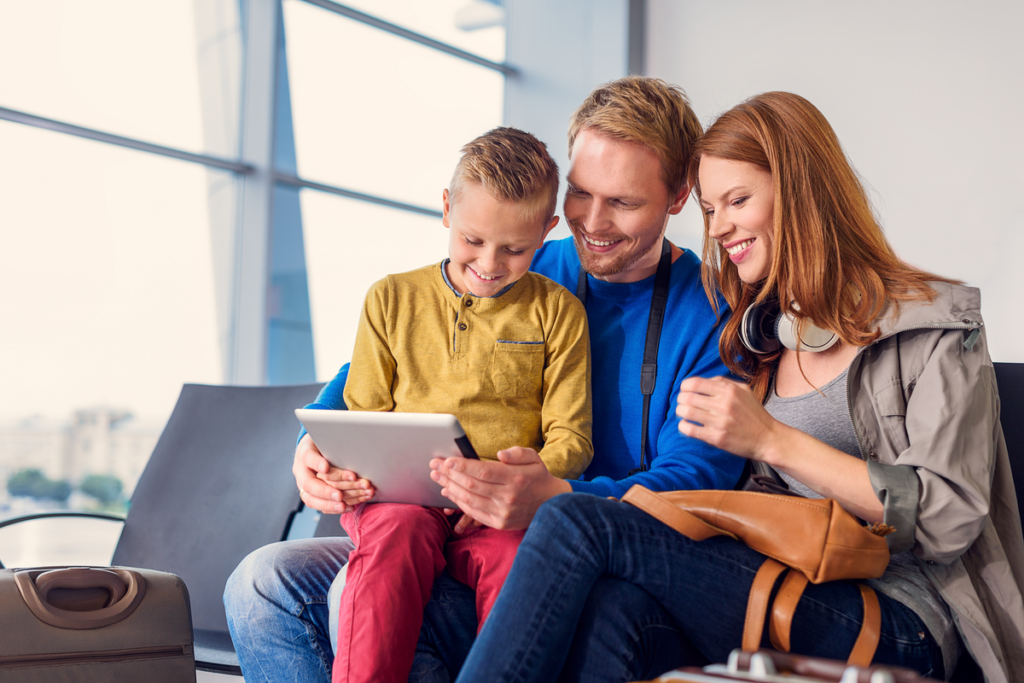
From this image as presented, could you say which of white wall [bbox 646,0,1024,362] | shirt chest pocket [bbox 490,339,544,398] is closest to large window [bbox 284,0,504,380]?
white wall [bbox 646,0,1024,362]

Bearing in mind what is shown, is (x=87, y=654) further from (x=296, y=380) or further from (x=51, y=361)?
(x=296, y=380)

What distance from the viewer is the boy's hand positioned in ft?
4.80

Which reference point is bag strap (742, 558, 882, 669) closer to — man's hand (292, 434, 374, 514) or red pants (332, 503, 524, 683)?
red pants (332, 503, 524, 683)

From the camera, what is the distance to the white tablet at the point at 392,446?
1246 millimetres

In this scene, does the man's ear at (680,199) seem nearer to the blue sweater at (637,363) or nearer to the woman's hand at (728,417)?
the blue sweater at (637,363)

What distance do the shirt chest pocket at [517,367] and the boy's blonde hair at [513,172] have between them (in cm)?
27

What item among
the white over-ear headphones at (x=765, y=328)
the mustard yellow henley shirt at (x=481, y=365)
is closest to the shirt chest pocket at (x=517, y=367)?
the mustard yellow henley shirt at (x=481, y=365)

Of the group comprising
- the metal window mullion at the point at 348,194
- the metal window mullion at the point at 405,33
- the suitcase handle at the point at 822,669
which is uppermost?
the metal window mullion at the point at 405,33

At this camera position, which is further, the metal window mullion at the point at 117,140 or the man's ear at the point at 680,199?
the metal window mullion at the point at 117,140

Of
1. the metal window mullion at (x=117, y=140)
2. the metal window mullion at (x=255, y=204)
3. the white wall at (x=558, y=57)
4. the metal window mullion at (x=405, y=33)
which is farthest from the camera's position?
the white wall at (x=558, y=57)

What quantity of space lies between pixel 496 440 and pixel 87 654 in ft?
2.81

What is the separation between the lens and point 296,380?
4.88 metres

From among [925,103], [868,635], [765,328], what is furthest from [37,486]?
[925,103]

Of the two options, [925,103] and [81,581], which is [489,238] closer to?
[81,581]
